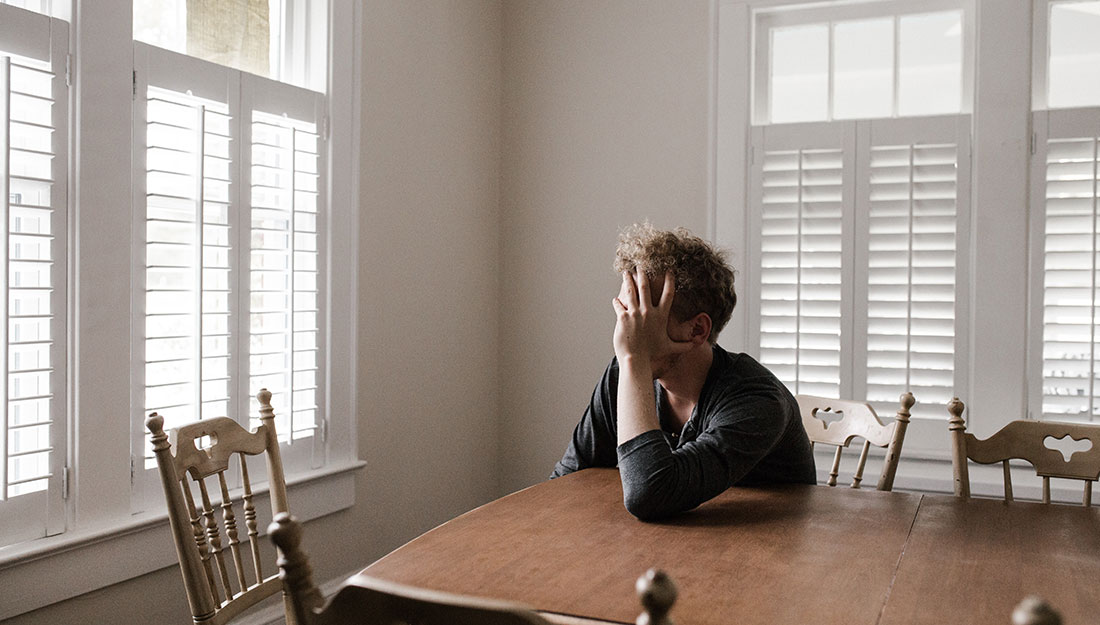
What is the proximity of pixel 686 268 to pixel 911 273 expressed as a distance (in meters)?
1.62

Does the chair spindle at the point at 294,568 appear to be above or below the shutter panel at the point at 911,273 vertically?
below

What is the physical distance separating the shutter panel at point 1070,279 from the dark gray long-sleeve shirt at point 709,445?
1451 mm

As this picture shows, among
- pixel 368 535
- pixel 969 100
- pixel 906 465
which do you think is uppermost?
pixel 969 100

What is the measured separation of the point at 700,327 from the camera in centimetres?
186

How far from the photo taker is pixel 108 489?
2.02 metres

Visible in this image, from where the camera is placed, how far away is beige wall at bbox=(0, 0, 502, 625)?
2.90 meters

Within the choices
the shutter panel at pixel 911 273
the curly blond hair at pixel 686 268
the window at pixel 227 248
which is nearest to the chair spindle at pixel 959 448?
the curly blond hair at pixel 686 268

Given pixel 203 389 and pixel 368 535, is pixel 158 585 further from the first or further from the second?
pixel 368 535

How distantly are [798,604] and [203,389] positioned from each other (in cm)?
165

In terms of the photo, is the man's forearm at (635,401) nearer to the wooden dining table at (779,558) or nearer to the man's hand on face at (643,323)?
the man's hand on face at (643,323)

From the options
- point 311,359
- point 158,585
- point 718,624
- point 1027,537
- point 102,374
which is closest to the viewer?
point 718,624

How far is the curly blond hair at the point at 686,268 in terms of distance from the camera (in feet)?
6.00

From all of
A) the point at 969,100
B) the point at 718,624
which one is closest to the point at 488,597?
the point at 718,624

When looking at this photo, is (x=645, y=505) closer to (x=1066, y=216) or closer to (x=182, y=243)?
(x=182, y=243)
